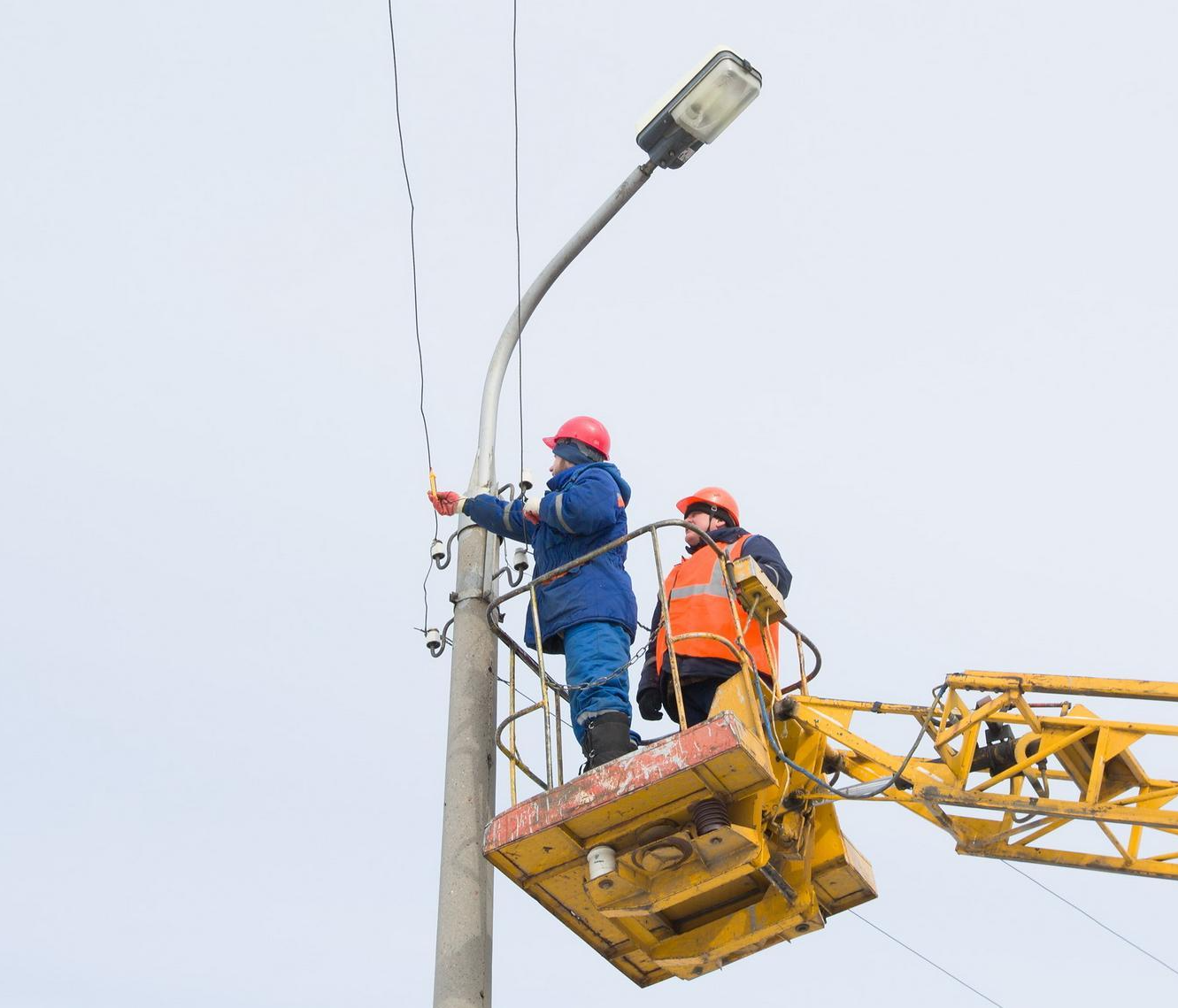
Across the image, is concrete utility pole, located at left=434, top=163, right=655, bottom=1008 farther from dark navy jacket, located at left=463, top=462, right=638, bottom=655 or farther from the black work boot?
the black work boot

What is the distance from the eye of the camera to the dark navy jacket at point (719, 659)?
9297 millimetres

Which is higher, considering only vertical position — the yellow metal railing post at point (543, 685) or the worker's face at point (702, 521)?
the worker's face at point (702, 521)

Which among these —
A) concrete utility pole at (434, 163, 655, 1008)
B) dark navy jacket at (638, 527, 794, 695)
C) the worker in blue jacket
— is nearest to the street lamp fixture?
concrete utility pole at (434, 163, 655, 1008)

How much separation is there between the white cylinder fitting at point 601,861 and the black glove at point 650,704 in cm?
136

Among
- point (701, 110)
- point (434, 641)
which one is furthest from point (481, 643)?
point (701, 110)

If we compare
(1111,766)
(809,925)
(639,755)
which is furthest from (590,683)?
(1111,766)

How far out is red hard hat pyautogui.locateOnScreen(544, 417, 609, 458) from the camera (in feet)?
34.2

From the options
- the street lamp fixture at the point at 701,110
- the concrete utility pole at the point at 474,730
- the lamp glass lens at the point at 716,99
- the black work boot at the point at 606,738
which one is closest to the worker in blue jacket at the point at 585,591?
the black work boot at the point at 606,738

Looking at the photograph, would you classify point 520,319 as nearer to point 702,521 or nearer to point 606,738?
point 702,521

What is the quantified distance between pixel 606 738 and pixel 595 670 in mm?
407

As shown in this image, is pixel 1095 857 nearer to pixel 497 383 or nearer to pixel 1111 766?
pixel 1111 766

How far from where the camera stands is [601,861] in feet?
28.4

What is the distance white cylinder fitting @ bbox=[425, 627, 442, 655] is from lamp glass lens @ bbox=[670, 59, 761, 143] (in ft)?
10.4

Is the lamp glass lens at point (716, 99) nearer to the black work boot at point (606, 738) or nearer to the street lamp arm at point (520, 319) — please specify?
the street lamp arm at point (520, 319)
